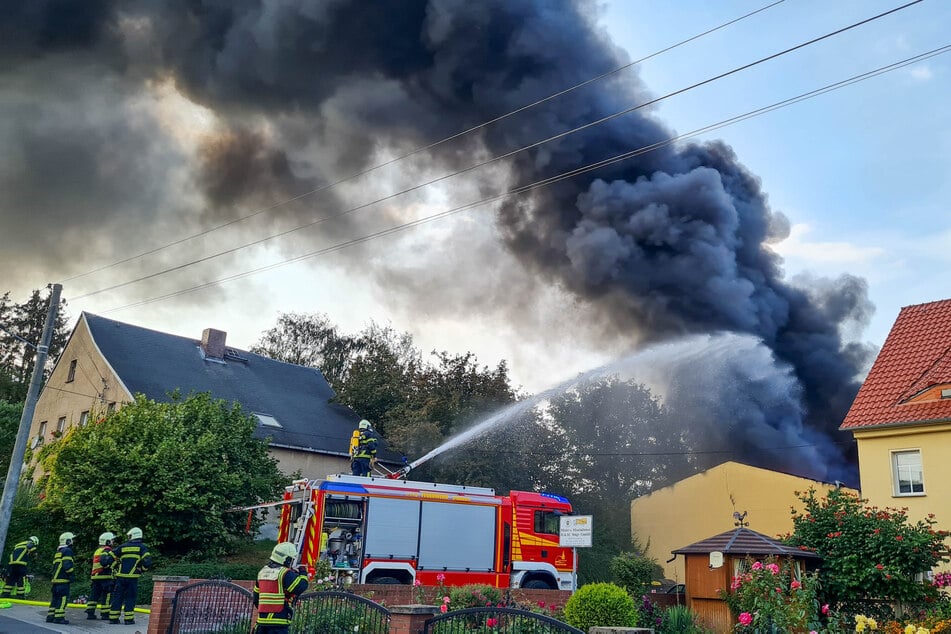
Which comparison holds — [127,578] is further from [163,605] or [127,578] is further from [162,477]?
[162,477]

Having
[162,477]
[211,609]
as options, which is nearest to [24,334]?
[162,477]

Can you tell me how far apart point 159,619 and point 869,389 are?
18449mm

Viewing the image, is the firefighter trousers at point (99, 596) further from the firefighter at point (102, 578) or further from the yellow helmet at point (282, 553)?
the yellow helmet at point (282, 553)

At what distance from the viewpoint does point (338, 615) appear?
909 cm

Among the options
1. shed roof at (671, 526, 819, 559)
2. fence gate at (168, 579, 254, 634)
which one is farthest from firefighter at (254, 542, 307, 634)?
shed roof at (671, 526, 819, 559)

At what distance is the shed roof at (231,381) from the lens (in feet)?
95.7

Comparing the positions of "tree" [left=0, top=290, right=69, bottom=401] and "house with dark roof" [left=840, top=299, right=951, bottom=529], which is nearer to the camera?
"house with dark roof" [left=840, top=299, right=951, bottom=529]

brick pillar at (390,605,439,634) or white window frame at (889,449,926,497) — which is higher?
white window frame at (889,449,926,497)

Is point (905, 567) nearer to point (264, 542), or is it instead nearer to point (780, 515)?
point (780, 515)

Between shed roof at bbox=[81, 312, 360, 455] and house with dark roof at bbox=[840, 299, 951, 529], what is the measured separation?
63.9ft

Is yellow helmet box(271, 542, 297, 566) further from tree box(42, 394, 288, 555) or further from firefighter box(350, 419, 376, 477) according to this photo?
tree box(42, 394, 288, 555)

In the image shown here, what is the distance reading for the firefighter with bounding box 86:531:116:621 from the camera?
44.7 ft

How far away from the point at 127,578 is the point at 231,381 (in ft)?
64.3

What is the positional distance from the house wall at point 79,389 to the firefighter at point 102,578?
46.5 feet
